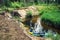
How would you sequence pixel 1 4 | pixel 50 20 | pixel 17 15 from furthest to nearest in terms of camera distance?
pixel 1 4 → pixel 17 15 → pixel 50 20

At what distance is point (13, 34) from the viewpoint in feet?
19.9

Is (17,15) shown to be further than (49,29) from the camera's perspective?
Yes

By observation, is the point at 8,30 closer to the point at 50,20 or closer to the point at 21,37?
the point at 21,37

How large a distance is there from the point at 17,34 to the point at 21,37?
0.21m

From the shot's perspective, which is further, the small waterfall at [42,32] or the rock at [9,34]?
the small waterfall at [42,32]

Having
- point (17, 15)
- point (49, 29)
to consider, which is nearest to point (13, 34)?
point (49, 29)

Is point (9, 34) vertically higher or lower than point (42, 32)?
higher

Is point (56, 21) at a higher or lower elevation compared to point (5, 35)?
lower

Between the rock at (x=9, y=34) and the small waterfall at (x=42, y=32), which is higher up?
the rock at (x=9, y=34)

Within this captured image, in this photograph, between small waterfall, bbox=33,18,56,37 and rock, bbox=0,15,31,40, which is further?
small waterfall, bbox=33,18,56,37

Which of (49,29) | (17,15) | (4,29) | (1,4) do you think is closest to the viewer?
(4,29)

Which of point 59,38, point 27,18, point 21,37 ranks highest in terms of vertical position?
point 21,37

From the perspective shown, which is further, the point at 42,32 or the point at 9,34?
the point at 42,32

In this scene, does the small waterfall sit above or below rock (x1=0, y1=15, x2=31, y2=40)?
below
